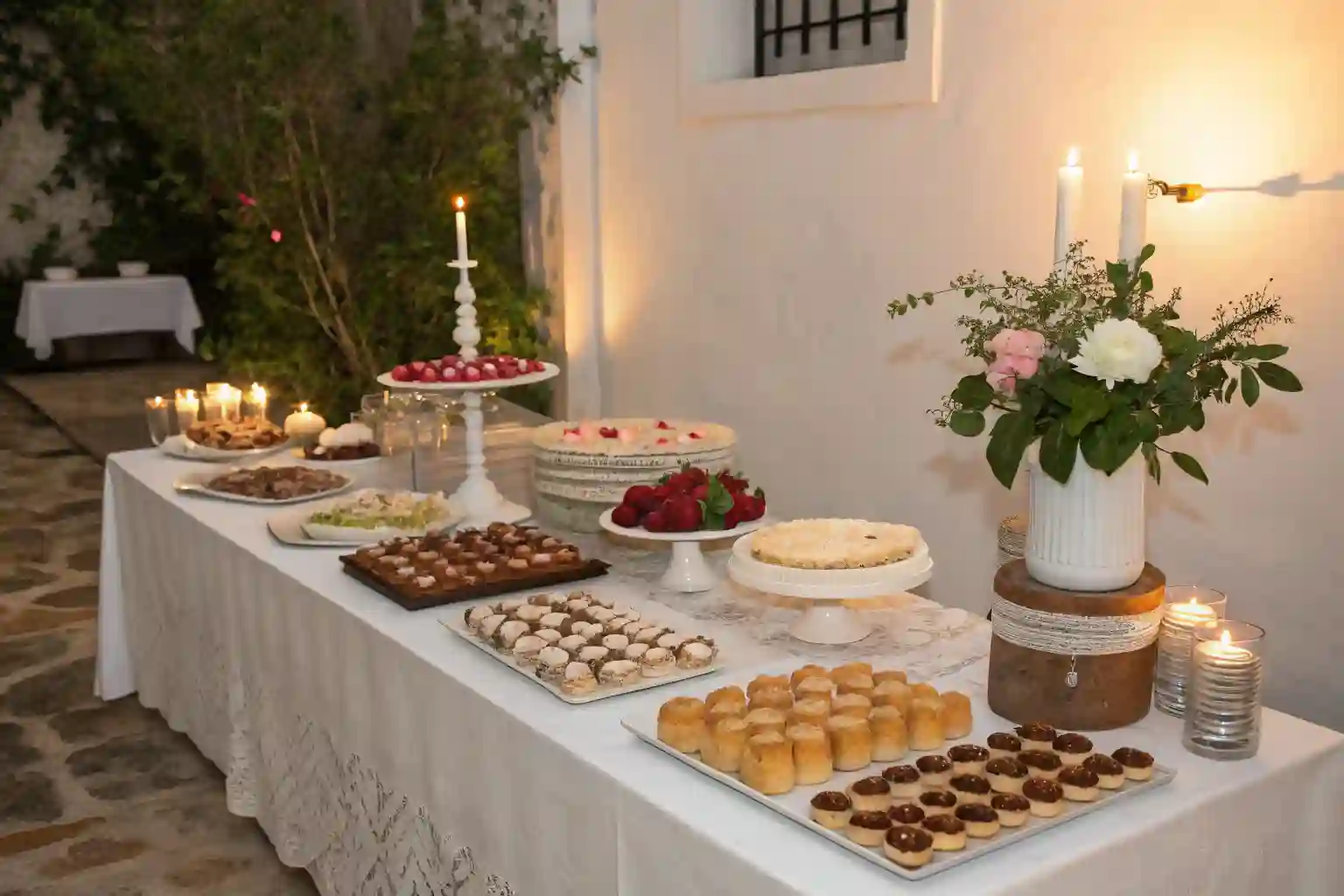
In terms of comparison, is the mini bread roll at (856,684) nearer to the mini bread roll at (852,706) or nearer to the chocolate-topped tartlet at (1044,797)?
the mini bread roll at (852,706)

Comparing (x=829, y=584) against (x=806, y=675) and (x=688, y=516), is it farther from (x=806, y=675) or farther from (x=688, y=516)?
(x=688, y=516)

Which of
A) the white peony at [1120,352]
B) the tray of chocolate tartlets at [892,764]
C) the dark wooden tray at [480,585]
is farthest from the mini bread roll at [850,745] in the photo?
the dark wooden tray at [480,585]

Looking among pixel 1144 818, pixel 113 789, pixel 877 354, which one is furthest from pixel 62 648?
pixel 1144 818

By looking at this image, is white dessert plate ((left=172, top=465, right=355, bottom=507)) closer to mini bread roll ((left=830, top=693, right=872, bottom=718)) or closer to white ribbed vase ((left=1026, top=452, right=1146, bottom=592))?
mini bread roll ((left=830, top=693, right=872, bottom=718))

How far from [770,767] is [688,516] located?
0.71 metres

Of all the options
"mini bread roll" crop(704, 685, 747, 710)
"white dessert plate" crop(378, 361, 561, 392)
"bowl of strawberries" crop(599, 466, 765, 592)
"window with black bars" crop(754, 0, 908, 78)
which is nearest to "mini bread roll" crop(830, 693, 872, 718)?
"mini bread roll" crop(704, 685, 747, 710)

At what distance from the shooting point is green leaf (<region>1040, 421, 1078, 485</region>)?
1.45m

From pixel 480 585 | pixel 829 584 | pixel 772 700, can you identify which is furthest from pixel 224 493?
pixel 772 700

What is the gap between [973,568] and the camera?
9.56 ft

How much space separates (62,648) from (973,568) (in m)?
2.66

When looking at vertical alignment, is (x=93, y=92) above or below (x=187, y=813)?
above

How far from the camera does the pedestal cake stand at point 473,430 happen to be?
246cm

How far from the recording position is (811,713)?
4.70 feet

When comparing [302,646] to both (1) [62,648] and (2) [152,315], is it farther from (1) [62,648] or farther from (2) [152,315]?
(2) [152,315]
